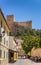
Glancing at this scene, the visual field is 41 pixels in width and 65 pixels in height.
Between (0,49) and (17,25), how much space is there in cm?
13295

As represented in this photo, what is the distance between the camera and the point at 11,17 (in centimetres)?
16888

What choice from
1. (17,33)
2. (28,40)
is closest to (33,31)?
(17,33)

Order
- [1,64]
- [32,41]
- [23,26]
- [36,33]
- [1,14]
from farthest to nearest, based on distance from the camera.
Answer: [23,26] < [36,33] < [32,41] < [1,14] < [1,64]

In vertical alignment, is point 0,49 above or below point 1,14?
below

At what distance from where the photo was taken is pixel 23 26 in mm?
164250

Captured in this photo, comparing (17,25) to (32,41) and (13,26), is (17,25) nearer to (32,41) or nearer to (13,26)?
(13,26)

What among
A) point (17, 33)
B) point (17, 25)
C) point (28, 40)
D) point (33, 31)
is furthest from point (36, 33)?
point (28, 40)

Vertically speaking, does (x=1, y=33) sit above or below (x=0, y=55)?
above

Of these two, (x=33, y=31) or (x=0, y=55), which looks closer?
(x=0, y=55)

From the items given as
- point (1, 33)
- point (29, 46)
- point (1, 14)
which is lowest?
point (29, 46)

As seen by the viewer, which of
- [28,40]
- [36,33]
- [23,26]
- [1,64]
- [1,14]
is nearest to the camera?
[1,64]

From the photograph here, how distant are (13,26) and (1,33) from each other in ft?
431

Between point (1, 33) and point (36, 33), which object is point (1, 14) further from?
point (36, 33)

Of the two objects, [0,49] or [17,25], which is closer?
[0,49]
